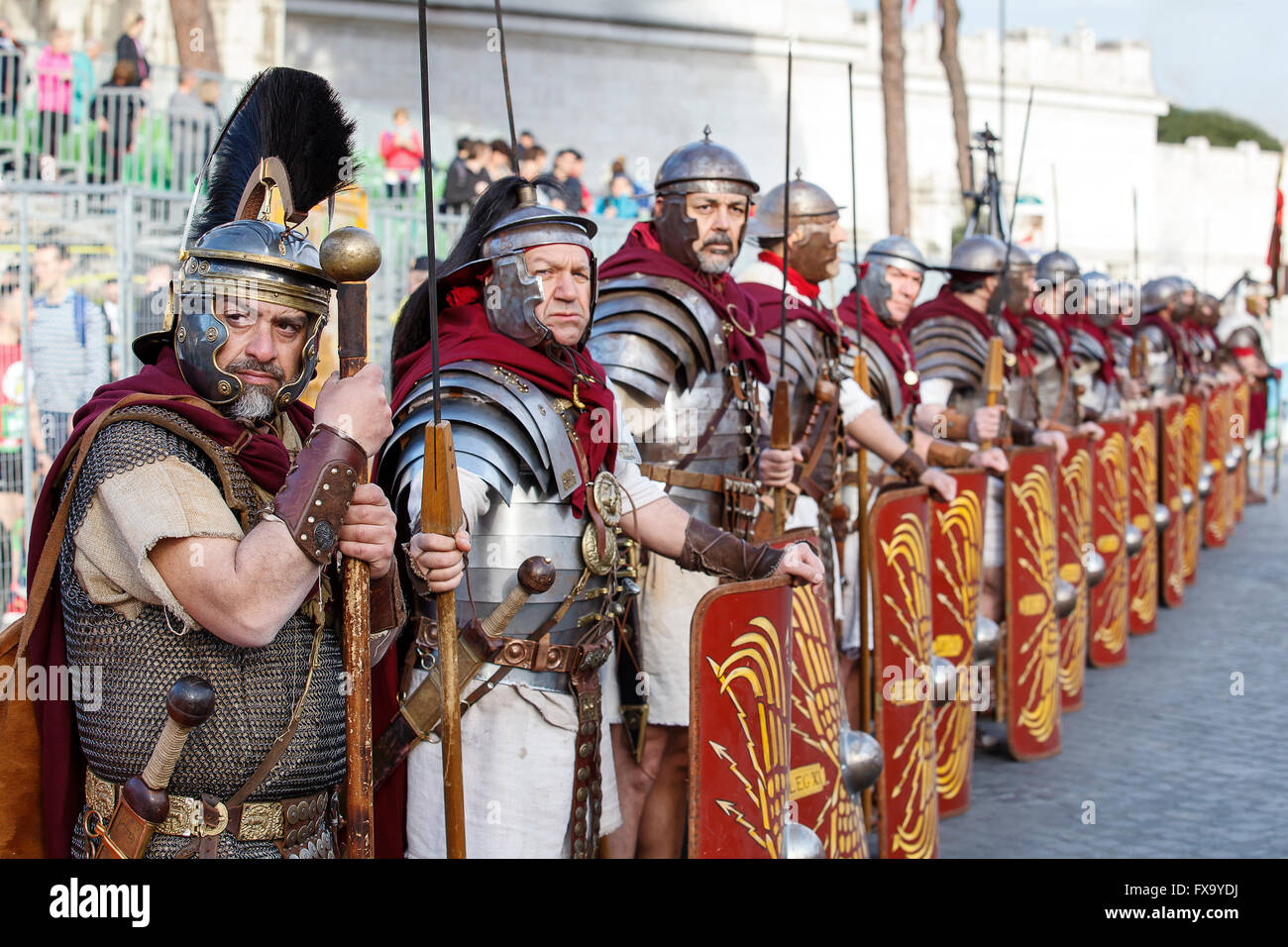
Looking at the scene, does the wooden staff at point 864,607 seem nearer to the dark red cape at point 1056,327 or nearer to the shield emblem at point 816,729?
the shield emblem at point 816,729

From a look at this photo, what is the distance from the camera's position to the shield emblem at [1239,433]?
588 inches

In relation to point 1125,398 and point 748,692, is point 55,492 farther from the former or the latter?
point 1125,398

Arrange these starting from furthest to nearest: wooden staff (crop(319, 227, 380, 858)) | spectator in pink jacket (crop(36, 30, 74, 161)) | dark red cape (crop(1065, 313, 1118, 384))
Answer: dark red cape (crop(1065, 313, 1118, 384))
spectator in pink jacket (crop(36, 30, 74, 161))
wooden staff (crop(319, 227, 380, 858))

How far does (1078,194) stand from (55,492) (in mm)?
30881

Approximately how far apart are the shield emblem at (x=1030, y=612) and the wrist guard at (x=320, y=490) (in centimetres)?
442

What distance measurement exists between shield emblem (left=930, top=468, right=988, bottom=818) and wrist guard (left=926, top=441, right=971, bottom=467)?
0.58 metres

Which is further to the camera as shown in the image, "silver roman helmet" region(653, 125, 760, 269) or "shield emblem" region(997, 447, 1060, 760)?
"shield emblem" region(997, 447, 1060, 760)

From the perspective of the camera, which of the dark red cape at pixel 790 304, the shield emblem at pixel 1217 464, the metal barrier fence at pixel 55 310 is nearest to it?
the dark red cape at pixel 790 304

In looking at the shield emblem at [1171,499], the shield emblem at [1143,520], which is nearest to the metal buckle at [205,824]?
the shield emblem at [1143,520]

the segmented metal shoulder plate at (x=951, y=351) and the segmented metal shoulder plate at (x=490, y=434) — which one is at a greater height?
the segmented metal shoulder plate at (x=951, y=351)

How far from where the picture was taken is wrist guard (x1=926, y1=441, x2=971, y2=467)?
6.49 metres

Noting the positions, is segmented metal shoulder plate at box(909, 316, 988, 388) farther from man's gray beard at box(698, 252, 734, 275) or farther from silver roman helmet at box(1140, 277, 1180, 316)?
silver roman helmet at box(1140, 277, 1180, 316)

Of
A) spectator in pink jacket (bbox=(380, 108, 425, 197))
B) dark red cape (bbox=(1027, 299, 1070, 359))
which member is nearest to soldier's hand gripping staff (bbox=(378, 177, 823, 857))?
dark red cape (bbox=(1027, 299, 1070, 359))
